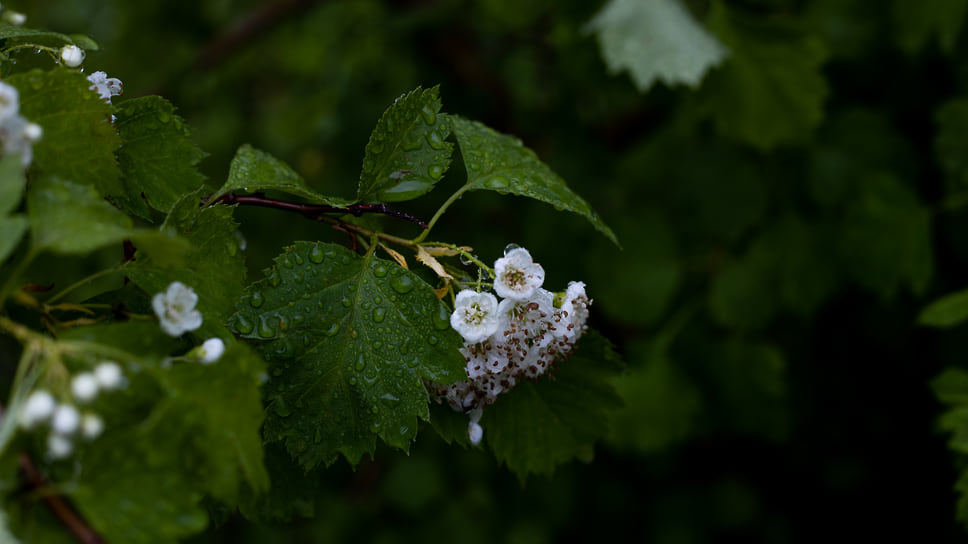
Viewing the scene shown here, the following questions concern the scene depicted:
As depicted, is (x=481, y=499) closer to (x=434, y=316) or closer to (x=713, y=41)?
(x=713, y=41)

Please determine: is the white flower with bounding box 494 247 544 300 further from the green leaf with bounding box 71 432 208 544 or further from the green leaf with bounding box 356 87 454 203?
the green leaf with bounding box 71 432 208 544

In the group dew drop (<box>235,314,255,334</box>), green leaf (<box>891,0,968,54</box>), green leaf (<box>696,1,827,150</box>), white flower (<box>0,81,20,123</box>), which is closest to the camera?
white flower (<box>0,81,20,123</box>)

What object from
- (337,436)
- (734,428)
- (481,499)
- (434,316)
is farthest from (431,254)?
(481,499)

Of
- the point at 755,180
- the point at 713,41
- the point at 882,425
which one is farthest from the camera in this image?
the point at 882,425

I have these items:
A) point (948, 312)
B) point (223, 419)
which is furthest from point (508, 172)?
point (948, 312)

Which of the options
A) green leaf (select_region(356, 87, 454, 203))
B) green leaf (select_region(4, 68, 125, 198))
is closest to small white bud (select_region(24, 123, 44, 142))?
green leaf (select_region(4, 68, 125, 198))

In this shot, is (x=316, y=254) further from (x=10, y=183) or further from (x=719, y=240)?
(x=719, y=240)
